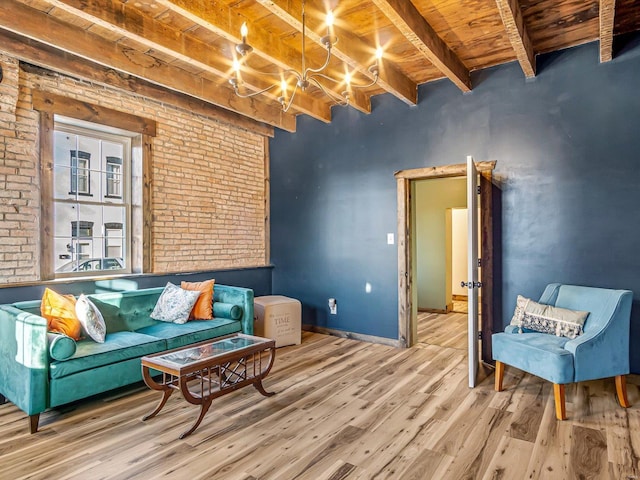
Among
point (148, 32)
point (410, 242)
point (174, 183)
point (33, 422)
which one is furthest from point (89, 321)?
point (410, 242)

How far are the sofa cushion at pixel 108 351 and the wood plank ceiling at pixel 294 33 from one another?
2321mm

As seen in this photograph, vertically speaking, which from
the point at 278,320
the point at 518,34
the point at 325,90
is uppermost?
the point at 518,34

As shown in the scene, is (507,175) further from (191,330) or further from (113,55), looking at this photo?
(113,55)

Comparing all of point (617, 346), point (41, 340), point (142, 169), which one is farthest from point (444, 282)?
point (41, 340)

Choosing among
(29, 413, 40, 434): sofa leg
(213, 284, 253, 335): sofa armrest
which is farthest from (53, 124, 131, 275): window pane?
(29, 413, 40, 434): sofa leg

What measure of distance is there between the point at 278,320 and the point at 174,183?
6.78 ft

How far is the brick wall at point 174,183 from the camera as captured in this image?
11.0ft

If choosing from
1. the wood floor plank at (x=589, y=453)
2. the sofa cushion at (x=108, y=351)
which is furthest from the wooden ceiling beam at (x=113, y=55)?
the wood floor plank at (x=589, y=453)

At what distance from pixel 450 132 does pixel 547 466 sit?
10.7ft

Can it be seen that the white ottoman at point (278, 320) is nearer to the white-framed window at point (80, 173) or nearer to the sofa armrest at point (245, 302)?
the sofa armrest at point (245, 302)

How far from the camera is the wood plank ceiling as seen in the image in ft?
9.24

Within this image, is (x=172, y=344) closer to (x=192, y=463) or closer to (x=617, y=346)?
(x=192, y=463)

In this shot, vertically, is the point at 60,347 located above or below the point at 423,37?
below

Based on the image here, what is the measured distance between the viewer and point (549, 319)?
320 cm
